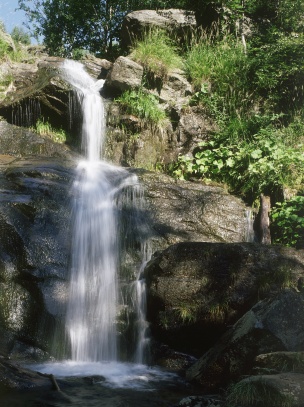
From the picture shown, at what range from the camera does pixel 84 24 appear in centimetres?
1983

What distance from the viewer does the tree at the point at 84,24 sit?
62.6ft

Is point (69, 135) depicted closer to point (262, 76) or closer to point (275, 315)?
point (262, 76)

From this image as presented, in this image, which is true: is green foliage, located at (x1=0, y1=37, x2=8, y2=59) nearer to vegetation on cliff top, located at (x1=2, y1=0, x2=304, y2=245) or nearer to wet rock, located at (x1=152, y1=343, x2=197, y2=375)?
vegetation on cliff top, located at (x1=2, y1=0, x2=304, y2=245)

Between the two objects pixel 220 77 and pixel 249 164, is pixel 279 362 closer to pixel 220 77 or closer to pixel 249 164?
pixel 249 164

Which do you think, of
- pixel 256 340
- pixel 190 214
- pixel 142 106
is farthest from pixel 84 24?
pixel 256 340

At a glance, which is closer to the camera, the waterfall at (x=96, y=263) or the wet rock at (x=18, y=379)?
the wet rock at (x=18, y=379)

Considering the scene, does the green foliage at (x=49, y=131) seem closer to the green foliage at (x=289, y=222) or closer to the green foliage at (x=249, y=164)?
the green foliage at (x=249, y=164)

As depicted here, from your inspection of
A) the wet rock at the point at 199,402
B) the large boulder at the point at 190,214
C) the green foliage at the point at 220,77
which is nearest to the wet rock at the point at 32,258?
the large boulder at the point at 190,214

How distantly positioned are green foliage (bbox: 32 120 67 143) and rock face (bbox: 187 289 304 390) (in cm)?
681

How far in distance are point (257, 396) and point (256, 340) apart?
3.14ft

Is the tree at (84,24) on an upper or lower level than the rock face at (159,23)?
upper

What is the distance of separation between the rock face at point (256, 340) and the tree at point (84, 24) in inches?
584

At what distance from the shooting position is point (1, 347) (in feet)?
18.5

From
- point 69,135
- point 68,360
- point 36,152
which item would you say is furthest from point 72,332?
point 69,135
